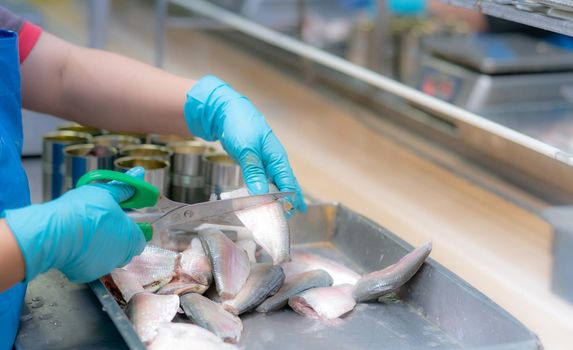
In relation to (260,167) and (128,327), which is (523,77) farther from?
(128,327)

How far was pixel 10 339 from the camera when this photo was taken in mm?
1191

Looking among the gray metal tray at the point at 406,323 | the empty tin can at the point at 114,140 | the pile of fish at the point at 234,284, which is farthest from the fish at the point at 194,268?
the empty tin can at the point at 114,140

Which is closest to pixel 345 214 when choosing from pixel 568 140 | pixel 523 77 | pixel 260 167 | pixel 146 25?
pixel 260 167

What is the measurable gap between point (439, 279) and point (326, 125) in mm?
1430

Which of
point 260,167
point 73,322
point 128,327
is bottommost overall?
point 73,322

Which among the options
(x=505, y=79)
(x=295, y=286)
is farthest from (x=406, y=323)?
(x=505, y=79)

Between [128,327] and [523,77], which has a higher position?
[523,77]

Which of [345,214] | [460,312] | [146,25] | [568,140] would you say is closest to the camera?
[460,312]

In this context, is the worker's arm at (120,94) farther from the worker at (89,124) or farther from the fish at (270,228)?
the fish at (270,228)

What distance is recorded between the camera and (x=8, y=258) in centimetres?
102

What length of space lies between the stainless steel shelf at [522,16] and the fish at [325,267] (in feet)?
1.74

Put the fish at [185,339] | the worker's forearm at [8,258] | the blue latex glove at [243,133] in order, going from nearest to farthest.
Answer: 1. the worker's forearm at [8,258]
2. the fish at [185,339]
3. the blue latex glove at [243,133]

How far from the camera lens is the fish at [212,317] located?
47.3 inches

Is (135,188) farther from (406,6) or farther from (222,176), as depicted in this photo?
(406,6)
